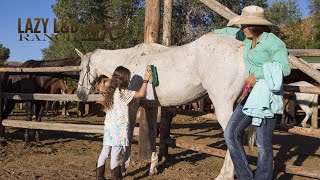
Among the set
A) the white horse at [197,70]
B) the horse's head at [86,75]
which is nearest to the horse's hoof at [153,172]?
the white horse at [197,70]

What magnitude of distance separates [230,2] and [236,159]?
2715 centimetres

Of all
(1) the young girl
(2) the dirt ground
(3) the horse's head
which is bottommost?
(2) the dirt ground

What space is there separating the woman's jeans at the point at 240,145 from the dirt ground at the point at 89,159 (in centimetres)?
155

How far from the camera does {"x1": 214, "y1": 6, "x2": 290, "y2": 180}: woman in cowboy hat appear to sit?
3088 mm

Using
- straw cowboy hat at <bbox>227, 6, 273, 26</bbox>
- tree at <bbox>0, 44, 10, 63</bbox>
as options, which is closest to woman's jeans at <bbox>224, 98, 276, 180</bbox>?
straw cowboy hat at <bbox>227, 6, 273, 26</bbox>

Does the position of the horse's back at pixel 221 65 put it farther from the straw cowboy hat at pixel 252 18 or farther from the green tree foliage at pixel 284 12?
the green tree foliage at pixel 284 12

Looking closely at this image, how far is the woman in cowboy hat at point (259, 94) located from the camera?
10.1 feet

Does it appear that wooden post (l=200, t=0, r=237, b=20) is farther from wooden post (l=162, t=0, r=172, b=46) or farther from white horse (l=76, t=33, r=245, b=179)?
wooden post (l=162, t=0, r=172, b=46)

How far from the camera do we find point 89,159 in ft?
19.3

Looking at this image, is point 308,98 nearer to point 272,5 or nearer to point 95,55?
point 95,55

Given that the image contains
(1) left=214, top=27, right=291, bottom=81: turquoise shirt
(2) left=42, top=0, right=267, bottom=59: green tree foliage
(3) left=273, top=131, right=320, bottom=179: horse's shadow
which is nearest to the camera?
(1) left=214, top=27, right=291, bottom=81: turquoise shirt

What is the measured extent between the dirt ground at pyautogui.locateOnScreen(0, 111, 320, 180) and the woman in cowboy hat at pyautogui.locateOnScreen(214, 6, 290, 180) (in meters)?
1.60

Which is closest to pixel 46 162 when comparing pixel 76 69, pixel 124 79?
pixel 76 69

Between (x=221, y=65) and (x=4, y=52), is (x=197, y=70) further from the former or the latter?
(x=4, y=52)
